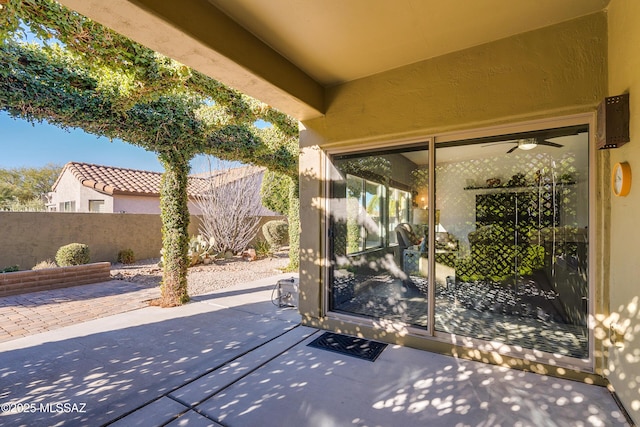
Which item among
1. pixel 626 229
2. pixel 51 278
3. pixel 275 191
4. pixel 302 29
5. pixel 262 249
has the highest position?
pixel 302 29

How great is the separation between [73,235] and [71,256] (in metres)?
1.55

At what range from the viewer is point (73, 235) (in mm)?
7688

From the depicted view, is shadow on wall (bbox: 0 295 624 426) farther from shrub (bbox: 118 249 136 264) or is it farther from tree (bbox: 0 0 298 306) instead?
shrub (bbox: 118 249 136 264)

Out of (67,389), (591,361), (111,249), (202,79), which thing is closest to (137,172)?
(111,249)

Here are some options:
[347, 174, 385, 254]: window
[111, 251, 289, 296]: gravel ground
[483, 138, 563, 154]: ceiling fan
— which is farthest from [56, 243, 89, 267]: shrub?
[483, 138, 563, 154]: ceiling fan

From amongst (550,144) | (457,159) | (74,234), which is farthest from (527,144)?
(74,234)

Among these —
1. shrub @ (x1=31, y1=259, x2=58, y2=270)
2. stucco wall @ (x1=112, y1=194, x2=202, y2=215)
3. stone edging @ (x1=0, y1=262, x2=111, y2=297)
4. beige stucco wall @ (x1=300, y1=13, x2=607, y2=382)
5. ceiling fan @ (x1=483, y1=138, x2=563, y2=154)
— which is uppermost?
beige stucco wall @ (x1=300, y1=13, x2=607, y2=382)

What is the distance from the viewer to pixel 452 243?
3455 millimetres

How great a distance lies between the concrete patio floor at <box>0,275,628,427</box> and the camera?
6.84ft

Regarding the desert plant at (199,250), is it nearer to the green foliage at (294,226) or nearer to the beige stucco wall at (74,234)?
the beige stucco wall at (74,234)

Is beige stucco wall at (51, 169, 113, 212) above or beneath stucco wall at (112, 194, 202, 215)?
above

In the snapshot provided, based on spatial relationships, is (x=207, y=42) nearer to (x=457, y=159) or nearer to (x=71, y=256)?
(x=457, y=159)

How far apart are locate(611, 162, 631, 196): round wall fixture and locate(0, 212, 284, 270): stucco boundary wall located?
10625mm

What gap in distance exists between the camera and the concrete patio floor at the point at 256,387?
6.84 ft
